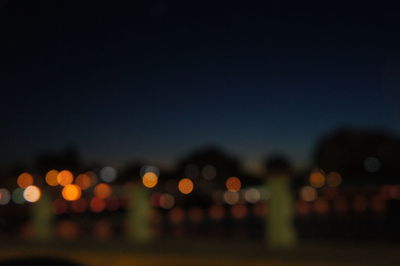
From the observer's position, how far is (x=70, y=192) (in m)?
24.1

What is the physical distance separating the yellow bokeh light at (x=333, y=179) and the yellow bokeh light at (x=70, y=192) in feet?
143

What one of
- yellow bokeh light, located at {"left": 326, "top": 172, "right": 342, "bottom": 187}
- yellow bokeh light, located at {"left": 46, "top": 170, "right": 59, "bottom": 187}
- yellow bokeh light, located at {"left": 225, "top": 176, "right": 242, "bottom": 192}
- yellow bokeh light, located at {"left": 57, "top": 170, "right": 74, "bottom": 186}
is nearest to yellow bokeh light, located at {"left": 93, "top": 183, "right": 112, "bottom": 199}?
yellow bokeh light, located at {"left": 57, "top": 170, "right": 74, "bottom": 186}

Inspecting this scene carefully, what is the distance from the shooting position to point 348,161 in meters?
70.8

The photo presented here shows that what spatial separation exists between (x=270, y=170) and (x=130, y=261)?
138 inches

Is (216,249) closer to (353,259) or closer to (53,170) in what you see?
(353,259)

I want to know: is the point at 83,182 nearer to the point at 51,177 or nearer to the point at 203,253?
the point at 51,177

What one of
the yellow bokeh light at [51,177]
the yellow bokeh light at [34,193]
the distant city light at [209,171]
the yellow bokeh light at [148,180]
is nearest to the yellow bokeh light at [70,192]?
the yellow bokeh light at [51,177]

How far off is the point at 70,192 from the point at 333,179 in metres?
49.3

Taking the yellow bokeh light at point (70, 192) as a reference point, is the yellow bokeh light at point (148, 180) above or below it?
below

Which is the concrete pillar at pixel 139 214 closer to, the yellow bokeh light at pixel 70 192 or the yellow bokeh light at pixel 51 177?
the yellow bokeh light at pixel 51 177

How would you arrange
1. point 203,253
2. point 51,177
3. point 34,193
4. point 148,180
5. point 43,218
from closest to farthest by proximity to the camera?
point 203,253 → point 148,180 → point 43,218 → point 34,193 → point 51,177

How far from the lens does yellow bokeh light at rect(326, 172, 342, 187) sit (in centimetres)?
6754

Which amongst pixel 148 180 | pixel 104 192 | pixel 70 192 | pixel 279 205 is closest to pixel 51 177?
pixel 148 180

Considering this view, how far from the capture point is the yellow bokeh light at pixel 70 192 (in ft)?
72.9
